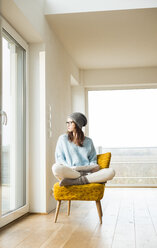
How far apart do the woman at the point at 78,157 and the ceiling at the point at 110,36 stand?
1.29 meters

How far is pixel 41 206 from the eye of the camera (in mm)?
4074

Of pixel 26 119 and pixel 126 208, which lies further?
pixel 126 208

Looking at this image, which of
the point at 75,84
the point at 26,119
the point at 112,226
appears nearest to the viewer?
the point at 112,226

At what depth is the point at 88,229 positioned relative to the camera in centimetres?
323

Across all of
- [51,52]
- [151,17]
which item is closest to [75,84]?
[51,52]

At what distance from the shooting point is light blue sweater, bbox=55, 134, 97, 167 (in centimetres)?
386

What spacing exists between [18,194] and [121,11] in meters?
2.39

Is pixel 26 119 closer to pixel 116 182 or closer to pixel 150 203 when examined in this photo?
pixel 150 203

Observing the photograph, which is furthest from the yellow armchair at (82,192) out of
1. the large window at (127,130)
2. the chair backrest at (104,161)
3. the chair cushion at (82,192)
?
the large window at (127,130)

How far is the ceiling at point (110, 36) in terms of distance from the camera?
14.1 ft

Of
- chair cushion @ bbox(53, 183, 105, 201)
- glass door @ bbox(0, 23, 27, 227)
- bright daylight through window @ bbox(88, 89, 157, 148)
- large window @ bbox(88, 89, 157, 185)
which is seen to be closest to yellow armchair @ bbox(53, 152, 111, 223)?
chair cushion @ bbox(53, 183, 105, 201)

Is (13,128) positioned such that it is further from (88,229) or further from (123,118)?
(123,118)

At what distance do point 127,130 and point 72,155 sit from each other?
3526 millimetres

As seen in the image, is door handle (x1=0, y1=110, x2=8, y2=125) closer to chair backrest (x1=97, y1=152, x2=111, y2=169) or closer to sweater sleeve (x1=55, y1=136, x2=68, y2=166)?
sweater sleeve (x1=55, y1=136, x2=68, y2=166)
